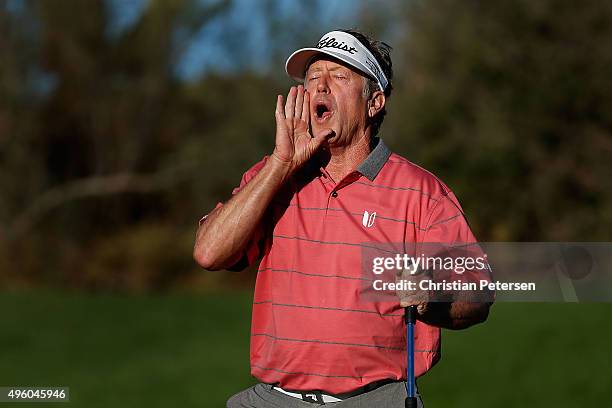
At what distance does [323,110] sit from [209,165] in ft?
86.5

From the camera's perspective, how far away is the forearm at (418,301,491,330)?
3271 millimetres

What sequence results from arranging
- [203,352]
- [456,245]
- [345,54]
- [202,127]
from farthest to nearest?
[202,127] → [203,352] → [345,54] → [456,245]

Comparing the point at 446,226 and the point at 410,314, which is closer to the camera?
the point at 410,314

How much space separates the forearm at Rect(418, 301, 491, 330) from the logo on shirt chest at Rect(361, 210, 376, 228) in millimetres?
397

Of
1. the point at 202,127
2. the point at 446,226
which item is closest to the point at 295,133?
the point at 446,226

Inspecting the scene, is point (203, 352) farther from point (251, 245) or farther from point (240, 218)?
point (240, 218)

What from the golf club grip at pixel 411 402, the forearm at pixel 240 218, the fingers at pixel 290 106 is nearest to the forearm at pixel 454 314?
the golf club grip at pixel 411 402

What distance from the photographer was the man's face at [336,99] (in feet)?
12.0

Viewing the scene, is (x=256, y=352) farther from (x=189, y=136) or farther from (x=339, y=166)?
(x=189, y=136)

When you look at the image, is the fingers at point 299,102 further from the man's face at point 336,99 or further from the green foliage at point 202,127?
the green foliage at point 202,127

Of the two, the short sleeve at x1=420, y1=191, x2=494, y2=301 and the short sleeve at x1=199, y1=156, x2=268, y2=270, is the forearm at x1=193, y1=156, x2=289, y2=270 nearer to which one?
the short sleeve at x1=199, y1=156, x2=268, y2=270

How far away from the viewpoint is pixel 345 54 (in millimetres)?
3592

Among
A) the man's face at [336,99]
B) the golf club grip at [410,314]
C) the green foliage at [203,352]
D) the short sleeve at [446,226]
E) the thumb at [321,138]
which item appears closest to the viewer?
the golf club grip at [410,314]

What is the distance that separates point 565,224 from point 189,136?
43.4 feet
